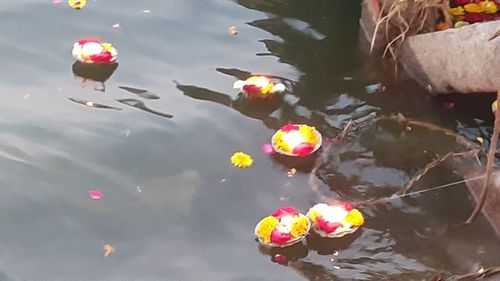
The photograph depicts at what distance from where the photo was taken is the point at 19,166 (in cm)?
367

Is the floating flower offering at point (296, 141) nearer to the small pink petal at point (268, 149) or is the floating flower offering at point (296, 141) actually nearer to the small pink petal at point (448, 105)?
the small pink petal at point (268, 149)

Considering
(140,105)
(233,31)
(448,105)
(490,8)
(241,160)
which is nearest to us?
(241,160)

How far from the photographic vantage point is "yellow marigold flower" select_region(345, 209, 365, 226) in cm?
345

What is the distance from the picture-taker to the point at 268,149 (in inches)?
153

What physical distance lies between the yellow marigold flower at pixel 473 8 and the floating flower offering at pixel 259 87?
1218 mm

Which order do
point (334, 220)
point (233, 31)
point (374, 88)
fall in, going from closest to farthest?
1. point (334, 220)
2. point (374, 88)
3. point (233, 31)

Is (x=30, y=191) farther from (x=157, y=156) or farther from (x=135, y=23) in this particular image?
(x=135, y=23)

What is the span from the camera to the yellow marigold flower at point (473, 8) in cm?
450

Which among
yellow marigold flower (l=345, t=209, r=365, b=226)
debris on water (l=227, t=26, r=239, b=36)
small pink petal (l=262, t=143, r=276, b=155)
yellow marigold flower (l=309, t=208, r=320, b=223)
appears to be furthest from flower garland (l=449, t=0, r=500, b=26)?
yellow marigold flower (l=309, t=208, r=320, b=223)

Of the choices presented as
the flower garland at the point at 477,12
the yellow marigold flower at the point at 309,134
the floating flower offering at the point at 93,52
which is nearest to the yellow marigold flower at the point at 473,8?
the flower garland at the point at 477,12

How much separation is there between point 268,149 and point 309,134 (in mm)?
217

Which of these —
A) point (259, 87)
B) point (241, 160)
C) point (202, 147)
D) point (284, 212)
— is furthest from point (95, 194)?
point (259, 87)

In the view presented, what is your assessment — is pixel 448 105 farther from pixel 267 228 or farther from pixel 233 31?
pixel 267 228

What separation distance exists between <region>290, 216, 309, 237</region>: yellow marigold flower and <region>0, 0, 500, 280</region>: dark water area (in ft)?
0.26
